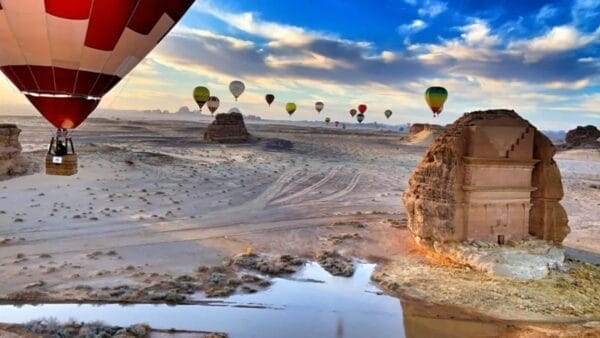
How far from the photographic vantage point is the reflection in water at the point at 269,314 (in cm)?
894

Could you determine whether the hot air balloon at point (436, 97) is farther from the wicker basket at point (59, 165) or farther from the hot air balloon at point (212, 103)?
the wicker basket at point (59, 165)

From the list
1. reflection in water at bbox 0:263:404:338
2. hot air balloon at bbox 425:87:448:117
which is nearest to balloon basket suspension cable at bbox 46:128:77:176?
reflection in water at bbox 0:263:404:338

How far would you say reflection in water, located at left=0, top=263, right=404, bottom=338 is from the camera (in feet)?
29.3

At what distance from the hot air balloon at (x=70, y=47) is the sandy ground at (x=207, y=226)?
304cm

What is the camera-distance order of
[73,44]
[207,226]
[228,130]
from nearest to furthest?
[73,44] → [207,226] → [228,130]

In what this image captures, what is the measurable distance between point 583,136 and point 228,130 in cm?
4240

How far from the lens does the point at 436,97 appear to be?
5297cm

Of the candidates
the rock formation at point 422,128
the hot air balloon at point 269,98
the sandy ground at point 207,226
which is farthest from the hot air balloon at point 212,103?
the sandy ground at point 207,226

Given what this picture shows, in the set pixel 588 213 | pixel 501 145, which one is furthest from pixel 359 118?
pixel 501 145

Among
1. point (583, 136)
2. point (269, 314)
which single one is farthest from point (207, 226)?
point (583, 136)

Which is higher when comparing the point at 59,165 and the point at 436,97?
the point at 436,97

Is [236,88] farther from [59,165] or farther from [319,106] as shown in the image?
[59,165]

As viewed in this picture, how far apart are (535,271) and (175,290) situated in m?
8.11

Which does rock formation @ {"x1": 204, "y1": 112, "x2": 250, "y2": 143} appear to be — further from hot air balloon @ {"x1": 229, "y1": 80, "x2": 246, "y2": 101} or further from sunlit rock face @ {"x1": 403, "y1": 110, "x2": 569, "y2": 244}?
sunlit rock face @ {"x1": 403, "y1": 110, "x2": 569, "y2": 244}
